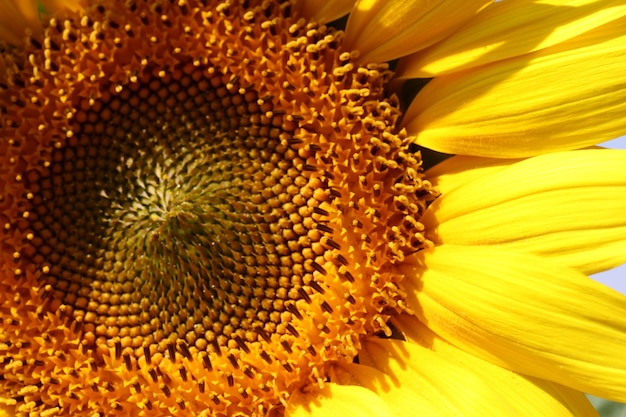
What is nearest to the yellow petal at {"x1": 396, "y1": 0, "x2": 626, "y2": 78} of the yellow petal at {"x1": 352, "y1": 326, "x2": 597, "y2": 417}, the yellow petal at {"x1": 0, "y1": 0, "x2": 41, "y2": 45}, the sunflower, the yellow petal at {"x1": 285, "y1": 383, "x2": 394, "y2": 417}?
the sunflower

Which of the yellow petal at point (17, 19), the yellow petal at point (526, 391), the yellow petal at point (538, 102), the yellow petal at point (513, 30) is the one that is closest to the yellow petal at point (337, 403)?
the yellow petal at point (526, 391)

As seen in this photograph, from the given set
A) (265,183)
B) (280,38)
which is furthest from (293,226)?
(280,38)

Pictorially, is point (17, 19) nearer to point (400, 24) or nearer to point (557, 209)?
point (400, 24)

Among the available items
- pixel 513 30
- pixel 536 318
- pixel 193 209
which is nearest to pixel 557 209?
pixel 536 318

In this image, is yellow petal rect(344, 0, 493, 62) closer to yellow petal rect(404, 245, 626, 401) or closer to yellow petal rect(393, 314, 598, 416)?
yellow petal rect(404, 245, 626, 401)

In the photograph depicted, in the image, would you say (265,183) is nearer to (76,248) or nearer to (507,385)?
(76,248)

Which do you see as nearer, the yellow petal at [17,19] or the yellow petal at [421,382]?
the yellow petal at [421,382]

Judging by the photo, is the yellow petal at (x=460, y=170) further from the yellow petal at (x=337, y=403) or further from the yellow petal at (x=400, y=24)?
the yellow petal at (x=337, y=403)

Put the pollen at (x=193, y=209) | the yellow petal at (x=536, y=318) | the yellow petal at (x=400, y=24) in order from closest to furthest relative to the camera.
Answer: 1. the yellow petal at (x=536, y=318)
2. the yellow petal at (x=400, y=24)
3. the pollen at (x=193, y=209)
